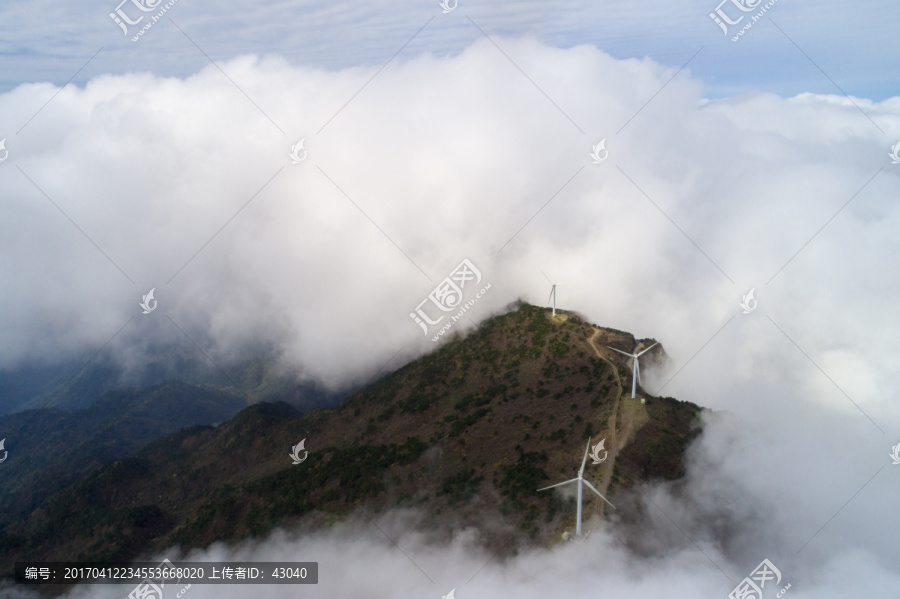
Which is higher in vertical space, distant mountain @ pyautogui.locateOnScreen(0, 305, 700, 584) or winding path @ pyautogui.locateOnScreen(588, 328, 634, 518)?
distant mountain @ pyautogui.locateOnScreen(0, 305, 700, 584)

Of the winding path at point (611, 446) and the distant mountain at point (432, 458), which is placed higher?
the distant mountain at point (432, 458)

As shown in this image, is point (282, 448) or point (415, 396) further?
point (282, 448)

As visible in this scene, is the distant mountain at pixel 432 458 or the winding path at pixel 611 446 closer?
the winding path at pixel 611 446

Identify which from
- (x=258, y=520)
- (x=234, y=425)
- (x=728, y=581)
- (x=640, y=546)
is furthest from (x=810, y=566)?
(x=234, y=425)

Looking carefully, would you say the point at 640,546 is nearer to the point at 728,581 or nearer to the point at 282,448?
the point at 728,581

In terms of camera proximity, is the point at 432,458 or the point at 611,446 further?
the point at 432,458

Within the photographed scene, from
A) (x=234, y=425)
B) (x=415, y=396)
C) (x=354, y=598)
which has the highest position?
(x=234, y=425)

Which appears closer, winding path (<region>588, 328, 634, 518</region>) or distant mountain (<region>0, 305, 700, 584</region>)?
winding path (<region>588, 328, 634, 518</region>)

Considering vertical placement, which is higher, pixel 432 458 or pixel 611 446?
pixel 432 458
